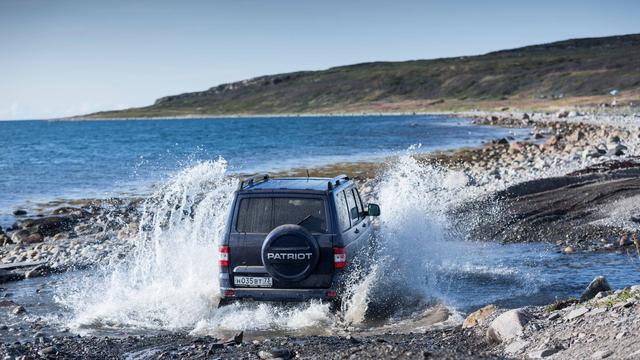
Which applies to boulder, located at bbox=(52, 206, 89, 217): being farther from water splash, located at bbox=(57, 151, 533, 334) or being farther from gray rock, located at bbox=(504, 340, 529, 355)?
gray rock, located at bbox=(504, 340, 529, 355)

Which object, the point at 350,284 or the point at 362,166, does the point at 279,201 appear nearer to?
the point at 350,284

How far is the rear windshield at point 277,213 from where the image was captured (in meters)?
10.9

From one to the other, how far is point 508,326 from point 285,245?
319 centimetres

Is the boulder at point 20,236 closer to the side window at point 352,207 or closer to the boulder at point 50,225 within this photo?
the boulder at point 50,225

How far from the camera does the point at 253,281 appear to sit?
35.7 ft

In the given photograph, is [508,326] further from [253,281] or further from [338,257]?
[253,281]

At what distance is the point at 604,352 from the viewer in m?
7.50

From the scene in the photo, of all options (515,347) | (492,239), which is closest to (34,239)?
(492,239)

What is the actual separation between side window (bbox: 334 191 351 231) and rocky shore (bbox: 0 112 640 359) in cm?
152

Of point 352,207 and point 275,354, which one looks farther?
point 352,207

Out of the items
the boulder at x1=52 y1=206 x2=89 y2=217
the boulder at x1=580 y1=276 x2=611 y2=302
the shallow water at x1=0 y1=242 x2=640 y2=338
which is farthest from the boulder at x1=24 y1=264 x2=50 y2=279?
the boulder at x1=580 y1=276 x2=611 y2=302

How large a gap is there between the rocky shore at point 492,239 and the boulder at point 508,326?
0.02m

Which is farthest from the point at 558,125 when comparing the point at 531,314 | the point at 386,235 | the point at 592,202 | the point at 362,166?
the point at 531,314

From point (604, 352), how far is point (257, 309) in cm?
520
